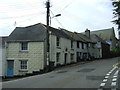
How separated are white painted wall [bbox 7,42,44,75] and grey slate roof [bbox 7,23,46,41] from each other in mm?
873

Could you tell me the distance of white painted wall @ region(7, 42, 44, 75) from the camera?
3612 cm

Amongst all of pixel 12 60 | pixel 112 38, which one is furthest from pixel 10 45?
pixel 112 38

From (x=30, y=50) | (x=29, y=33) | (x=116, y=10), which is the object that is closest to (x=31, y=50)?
(x=30, y=50)

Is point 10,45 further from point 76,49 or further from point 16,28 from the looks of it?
point 76,49

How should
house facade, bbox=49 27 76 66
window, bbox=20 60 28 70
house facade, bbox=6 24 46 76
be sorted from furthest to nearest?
1. house facade, bbox=49 27 76 66
2. window, bbox=20 60 28 70
3. house facade, bbox=6 24 46 76

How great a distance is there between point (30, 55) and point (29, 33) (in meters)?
4.21

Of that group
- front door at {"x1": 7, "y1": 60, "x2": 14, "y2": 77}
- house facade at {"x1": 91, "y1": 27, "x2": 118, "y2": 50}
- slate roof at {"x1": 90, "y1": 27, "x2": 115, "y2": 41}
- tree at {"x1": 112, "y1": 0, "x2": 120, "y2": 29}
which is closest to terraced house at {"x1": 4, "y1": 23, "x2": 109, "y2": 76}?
front door at {"x1": 7, "y1": 60, "x2": 14, "y2": 77}

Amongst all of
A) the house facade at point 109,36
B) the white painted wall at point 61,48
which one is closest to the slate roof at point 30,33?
the white painted wall at point 61,48

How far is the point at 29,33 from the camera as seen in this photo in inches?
1553

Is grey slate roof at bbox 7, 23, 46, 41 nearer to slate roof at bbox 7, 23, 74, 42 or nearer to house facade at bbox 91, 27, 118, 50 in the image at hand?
slate roof at bbox 7, 23, 74, 42

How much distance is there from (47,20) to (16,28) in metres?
13.2

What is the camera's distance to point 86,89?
1158 centimetres

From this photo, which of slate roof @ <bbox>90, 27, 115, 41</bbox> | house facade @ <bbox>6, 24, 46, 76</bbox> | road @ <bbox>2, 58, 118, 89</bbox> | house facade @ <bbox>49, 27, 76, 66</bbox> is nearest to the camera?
road @ <bbox>2, 58, 118, 89</bbox>

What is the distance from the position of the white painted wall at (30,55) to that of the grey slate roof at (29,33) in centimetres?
87
